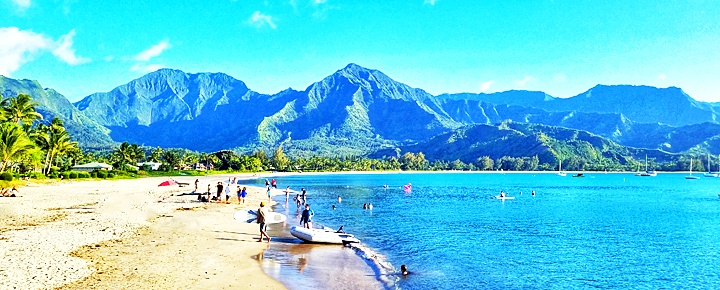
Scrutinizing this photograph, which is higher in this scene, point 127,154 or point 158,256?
point 127,154

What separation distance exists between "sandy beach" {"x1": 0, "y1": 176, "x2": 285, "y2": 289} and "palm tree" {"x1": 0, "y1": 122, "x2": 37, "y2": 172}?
39677 mm

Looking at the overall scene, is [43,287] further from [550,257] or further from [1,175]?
[1,175]

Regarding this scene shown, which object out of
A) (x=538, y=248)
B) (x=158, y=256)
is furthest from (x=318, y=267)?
(x=538, y=248)

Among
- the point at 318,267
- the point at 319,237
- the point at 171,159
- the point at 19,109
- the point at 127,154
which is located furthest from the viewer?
the point at 171,159

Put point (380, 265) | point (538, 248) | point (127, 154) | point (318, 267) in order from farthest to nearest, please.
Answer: point (127, 154) → point (538, 248) → point (380, 265) → point (318, 267)

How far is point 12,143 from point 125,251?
6248cm

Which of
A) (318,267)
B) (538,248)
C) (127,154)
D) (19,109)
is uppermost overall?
(19,109)

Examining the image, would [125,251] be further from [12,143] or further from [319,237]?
[12,143]

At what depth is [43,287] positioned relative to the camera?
47.1 ft

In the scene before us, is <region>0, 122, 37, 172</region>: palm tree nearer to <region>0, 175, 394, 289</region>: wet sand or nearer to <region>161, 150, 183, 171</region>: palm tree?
<region>0, 175, 394, 289</region>: wet sand

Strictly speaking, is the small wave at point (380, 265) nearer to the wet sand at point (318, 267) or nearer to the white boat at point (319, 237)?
the wet sand at point (318, 267)

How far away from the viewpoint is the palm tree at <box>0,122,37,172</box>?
227 ft

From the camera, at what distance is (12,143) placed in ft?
229

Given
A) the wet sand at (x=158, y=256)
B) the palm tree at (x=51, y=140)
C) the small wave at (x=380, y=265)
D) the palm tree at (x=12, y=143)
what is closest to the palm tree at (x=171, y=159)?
the palm tree at (x=51, y=140)
